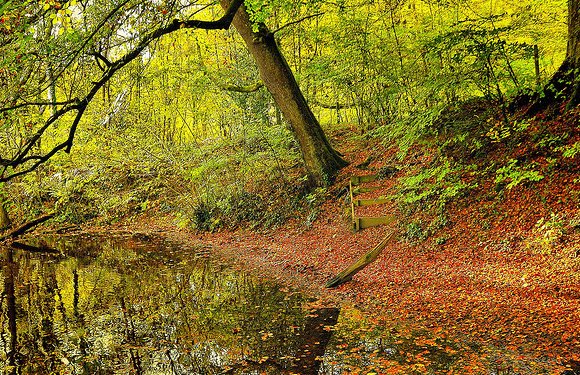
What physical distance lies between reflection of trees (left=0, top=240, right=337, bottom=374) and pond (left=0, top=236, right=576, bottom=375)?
0.02 m

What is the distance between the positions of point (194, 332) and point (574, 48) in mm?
9256

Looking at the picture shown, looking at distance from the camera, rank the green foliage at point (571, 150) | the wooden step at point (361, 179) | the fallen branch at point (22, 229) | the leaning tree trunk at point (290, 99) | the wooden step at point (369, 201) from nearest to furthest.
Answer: the green foliage at point (571, 150) < the wooden step at point (369, 201) < the leaning tree trunk at point (290, 99) < the wooden step at point (361, 179) < the fallen branch at point (22, 229)

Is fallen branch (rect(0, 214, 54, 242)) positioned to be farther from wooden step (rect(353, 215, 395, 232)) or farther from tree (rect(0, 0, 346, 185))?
wooden step (rect(353, 215, 395, 232))

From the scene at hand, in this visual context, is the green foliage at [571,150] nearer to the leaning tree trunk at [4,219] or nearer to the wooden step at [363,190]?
the wooden step at [363,190]

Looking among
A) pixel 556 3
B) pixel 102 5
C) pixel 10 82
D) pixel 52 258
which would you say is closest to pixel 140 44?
pixel 102 5

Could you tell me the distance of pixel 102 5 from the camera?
668cm

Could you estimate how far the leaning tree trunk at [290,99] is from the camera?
13.9 m

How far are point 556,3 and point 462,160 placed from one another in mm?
4937

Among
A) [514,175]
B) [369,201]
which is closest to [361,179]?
[369,201]

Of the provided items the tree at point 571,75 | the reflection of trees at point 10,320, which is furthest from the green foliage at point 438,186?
the reflection of trees at point 10,320

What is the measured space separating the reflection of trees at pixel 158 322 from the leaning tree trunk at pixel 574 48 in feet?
22.4

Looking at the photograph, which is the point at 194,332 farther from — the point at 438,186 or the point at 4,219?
the point at 4,219

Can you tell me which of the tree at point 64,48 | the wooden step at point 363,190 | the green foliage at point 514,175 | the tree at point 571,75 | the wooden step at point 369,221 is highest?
the tree at point 64,48

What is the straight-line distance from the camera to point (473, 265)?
8.12 m
